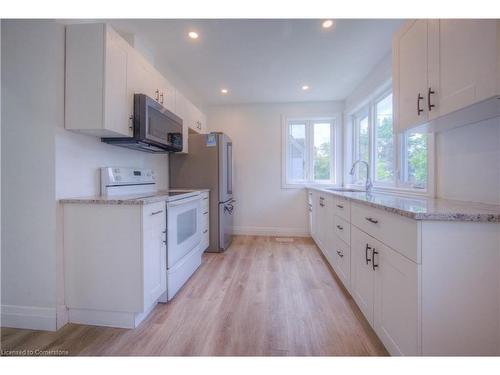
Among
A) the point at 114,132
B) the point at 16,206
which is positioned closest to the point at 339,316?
the point at 114,132

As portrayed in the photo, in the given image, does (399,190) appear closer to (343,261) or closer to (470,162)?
(470,162)

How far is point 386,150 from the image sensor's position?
2676mm

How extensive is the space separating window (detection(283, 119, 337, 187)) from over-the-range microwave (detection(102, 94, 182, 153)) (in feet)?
7.68

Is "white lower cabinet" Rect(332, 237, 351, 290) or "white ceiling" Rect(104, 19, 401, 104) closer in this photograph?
"white lower cabinet" Rect(332, 237, 351, 290)

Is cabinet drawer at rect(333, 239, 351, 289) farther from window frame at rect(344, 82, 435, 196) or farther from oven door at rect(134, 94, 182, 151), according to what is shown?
oven door at rect(134, 94, 182, 151)

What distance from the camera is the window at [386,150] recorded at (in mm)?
2059

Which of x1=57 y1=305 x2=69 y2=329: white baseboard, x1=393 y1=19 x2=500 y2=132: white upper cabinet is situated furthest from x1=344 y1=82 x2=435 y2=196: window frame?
x1=57 y1=305 x2=69 y2=329: white baseboard

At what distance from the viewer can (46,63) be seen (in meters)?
1.42

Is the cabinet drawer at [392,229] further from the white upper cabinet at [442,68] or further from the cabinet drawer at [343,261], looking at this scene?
the white upper cabinet at [442,68]

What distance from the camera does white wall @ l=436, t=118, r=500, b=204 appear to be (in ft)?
4.04

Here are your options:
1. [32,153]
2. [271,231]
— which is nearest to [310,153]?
[271,231]

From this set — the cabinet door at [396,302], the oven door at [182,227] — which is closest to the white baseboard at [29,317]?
the oven door at [182,227]

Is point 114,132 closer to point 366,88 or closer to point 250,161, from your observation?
point 250,161
